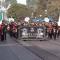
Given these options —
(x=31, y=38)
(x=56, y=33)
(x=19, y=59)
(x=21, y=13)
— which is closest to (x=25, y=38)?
(x=31, y=38)

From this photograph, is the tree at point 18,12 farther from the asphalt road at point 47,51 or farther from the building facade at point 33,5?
the asphalt road at point 47,51

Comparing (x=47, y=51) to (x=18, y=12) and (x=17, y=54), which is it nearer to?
(x=17, y=54)

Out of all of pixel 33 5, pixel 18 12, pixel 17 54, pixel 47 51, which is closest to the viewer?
pixel 17 54

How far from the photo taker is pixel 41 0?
129 meters

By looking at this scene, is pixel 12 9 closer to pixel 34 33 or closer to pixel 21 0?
pixel 21 0

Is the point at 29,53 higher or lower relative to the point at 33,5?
lower

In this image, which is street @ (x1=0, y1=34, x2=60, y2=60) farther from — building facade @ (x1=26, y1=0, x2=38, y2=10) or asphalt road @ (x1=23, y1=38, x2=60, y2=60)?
building facade @ (x1=26, y1=0, x2=38, y2=10)

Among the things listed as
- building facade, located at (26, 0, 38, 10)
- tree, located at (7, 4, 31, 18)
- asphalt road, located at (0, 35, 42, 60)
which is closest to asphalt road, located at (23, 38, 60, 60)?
asphalt road, located at (0, 35, 42, 60)

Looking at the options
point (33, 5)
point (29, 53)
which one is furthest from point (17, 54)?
point (33, 5)

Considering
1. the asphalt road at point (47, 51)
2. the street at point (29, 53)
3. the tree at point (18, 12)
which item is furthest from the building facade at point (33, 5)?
the street at point (29, 53)

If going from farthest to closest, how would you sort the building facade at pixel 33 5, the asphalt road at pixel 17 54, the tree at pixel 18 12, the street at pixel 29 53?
the building facade at pixel 33 5 < the tree at pixel 18 12 < the street at pixel 29 53 < the asphalt road at pixel 17 54

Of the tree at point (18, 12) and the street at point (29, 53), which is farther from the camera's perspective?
the tree at point (18, 12)

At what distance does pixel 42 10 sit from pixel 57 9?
35.0 metres

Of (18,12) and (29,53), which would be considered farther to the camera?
(18,12)
